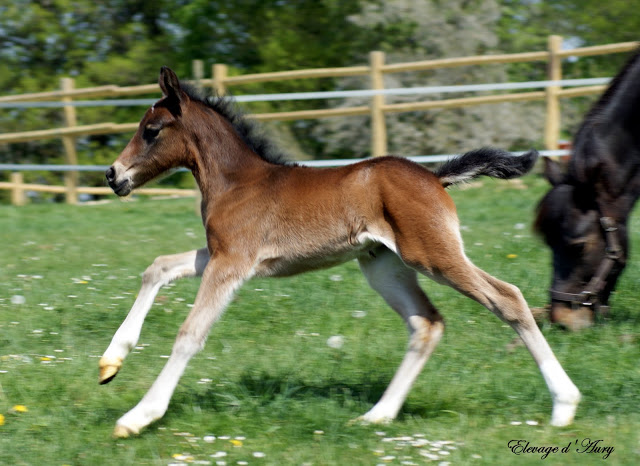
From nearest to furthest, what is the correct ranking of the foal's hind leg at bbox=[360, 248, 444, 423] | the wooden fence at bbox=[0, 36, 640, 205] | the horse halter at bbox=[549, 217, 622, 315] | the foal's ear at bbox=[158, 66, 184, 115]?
the foal's hind leg at bbox=[360, 248, 444, 423]
the foal's ear at bbox=[158, 66, 184, 115]
the horse halter at bbox=[549, 217, 622, 315]
the wooden fence at bbox=[0, 36, 640, 205]

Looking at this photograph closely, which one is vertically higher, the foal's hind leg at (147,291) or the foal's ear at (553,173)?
the foal's ear at (553,173)

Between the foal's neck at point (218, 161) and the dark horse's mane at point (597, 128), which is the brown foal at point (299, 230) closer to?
the foal's neck at point (218, 161)

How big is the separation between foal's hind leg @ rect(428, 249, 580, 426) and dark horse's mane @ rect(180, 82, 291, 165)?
4.25 feet

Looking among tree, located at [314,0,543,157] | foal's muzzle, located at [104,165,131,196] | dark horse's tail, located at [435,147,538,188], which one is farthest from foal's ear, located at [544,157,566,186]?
tree, located at [314,0,543,157]

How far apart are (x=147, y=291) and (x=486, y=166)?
6.24 ft

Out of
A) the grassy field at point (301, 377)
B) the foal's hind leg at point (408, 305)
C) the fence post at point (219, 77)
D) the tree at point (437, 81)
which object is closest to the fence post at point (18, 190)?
the fence post at point (219, 77)

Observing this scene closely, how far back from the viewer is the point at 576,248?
5406 millimetres

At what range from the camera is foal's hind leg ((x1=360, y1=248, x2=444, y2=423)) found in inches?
176

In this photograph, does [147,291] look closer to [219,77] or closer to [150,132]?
[150,132]

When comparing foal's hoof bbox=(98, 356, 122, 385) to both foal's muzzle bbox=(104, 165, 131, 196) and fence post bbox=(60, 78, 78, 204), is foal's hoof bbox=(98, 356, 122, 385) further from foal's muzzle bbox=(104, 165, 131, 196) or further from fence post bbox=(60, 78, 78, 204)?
fence post bbox=(60, 78, 78, 204)

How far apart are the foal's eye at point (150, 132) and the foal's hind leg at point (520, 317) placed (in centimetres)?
173

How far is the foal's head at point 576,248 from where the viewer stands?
5.39 m

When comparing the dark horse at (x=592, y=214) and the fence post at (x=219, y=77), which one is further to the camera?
the fence post at (x=219, y=77)

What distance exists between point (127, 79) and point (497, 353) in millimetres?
16928
